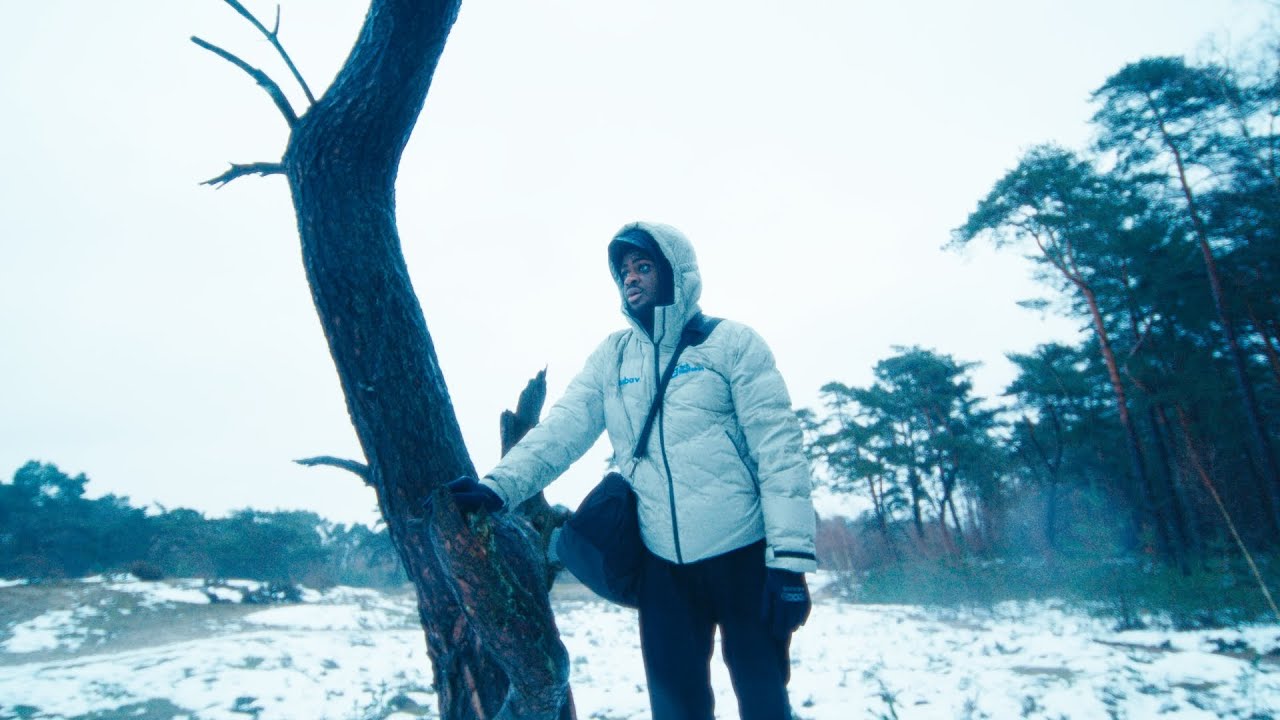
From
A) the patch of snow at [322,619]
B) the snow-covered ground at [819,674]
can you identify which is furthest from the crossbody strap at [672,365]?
the patch of snow at [322,619]

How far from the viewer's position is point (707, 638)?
181cm

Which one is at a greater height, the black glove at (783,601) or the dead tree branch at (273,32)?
the dead tree branch at (273,32)

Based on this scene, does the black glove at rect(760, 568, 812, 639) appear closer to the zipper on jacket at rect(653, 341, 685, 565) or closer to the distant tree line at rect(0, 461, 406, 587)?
the zipper on jacket at rect(653, 341, 685, 565)

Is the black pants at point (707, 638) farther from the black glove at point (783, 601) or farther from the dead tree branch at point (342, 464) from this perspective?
the dead tree branch at point (342, 464)

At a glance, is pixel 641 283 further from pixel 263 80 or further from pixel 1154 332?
pixel 1154 332

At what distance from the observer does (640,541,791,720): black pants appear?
5.50 ft

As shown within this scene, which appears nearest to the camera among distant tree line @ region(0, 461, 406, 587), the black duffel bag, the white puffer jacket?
the white puffer jacket

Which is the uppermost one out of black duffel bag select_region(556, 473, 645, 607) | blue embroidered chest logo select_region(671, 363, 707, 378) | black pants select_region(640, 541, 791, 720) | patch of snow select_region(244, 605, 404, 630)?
blue embroidered chest logo select_region(671, 363, 707, 378)

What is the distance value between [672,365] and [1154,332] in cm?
1967

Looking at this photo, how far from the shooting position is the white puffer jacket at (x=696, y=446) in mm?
1713

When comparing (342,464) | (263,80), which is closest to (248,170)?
(263,80)

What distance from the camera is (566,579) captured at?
35031 mm

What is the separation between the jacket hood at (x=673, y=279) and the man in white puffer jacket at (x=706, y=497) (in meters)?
0.01

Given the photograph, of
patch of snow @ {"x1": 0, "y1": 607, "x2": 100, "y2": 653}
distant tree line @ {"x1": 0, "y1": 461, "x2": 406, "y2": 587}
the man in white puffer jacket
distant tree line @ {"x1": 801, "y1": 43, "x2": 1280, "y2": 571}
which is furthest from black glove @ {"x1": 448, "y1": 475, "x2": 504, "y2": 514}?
distant tree line @ {"x1": 0, "y1": 461, "x2": 406, "y2": 587}
